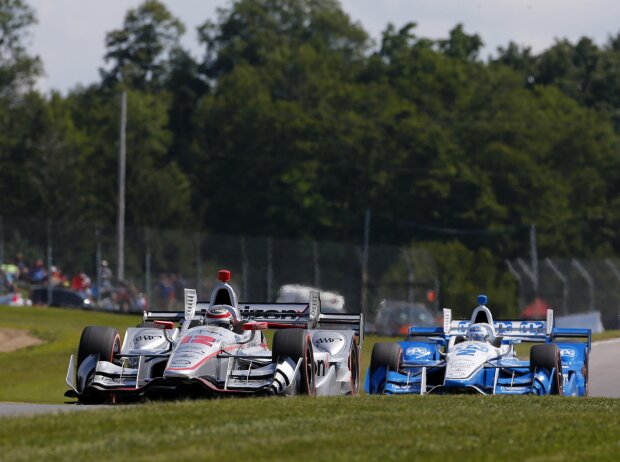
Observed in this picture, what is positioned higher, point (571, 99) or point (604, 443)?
point (571, 99)

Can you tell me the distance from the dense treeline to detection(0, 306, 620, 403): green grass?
80.4 ft

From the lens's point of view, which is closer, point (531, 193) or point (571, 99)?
point (531, 193)

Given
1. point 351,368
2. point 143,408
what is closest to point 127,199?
point 351,368

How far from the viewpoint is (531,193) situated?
2874 inches

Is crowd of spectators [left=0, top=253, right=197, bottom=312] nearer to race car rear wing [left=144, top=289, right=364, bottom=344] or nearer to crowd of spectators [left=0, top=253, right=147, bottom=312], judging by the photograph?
crowd of spectators [left=0, top=253, right=147, bottom=312]

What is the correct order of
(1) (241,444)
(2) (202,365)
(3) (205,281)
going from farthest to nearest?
(3) (205,281)
(2) (202,365)
(1) (241,444)

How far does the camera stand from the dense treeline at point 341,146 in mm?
72375

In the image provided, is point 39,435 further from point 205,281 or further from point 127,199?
point 127,199

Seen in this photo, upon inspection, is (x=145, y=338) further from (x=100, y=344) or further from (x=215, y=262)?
(x=215, y=262)

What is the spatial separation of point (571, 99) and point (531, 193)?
1244cm

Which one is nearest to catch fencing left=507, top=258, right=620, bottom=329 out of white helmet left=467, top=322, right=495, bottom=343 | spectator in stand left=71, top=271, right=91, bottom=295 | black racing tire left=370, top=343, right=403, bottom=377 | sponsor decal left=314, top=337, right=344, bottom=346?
spectator in stand left=71, top=271, right=91, bottom=295

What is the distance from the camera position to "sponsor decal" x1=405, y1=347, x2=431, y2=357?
21500mm

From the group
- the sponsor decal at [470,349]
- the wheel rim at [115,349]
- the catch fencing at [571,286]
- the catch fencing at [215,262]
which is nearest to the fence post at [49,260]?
the catch fencing at [215,262]

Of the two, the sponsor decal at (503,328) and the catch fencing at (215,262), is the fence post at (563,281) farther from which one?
the sponsor decal at (503,328)
